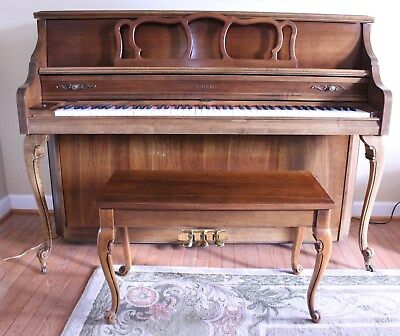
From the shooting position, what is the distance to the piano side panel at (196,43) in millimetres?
1977

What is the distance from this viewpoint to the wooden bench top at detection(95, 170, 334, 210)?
1411 mm

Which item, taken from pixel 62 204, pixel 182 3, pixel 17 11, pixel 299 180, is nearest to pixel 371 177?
pixel 299 180

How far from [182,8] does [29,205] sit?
1565mm

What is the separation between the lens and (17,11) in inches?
90.8

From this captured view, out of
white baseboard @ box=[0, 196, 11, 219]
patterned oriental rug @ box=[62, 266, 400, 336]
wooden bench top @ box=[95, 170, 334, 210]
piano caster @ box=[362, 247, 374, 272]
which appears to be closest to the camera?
wooden bench top @ box=[95, 170, 334, 210]

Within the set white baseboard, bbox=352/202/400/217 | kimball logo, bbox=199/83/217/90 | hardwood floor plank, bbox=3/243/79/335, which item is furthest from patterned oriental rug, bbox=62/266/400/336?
kimball logo, bbox=199/83/217/90

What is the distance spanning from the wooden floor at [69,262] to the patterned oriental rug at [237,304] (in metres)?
0.08

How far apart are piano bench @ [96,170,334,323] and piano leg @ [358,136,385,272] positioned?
0.42 m

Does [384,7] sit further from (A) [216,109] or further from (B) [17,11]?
(B) [17,11]

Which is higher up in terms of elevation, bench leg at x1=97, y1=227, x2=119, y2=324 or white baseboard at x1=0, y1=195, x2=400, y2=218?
bench leg at x1=97, y1=227, x2=119, y2=324

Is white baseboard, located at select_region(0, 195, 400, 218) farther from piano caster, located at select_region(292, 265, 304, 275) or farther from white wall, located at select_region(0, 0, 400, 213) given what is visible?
piano caster, located at select_region(292, 265, 304, 275)

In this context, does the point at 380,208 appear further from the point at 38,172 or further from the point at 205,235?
the point at 38,172

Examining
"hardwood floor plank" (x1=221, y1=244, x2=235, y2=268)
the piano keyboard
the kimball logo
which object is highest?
the kimball logo

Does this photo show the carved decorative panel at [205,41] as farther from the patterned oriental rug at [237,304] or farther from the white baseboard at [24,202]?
the white baseboard at [24,202]
